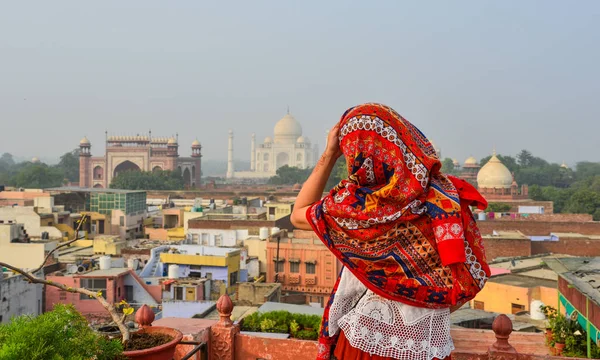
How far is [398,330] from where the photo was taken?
184 centimetres

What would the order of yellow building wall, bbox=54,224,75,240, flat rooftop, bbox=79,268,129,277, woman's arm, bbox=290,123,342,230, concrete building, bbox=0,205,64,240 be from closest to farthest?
woman's arm, bbox=290,123,342,230 → flat rooftop, bbox=79,268,129,277 → concrete building, bbox=0,205,64,240 → yellow building wall, bbox=54,224,75,240

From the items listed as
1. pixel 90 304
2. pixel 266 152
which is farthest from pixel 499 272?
pixel 266 152

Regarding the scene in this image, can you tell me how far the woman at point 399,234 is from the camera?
1735mm

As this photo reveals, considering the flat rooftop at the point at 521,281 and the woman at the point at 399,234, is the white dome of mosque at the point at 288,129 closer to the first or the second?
the flat rooftop at the point at 521,281

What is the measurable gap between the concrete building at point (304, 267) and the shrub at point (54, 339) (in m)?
12.7

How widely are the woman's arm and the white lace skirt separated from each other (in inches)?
12.7

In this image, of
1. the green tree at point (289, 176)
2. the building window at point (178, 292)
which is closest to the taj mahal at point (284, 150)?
the green tree at point (289, 176)

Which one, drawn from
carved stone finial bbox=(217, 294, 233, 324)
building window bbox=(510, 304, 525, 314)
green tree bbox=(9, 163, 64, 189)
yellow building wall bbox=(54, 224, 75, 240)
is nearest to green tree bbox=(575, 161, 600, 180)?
green tree bbox=(9, 163, 64, 189)

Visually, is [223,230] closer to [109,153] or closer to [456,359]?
[456,359]

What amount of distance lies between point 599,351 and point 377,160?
319 centimetres

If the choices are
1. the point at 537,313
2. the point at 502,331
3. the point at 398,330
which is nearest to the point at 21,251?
the point at 537,313

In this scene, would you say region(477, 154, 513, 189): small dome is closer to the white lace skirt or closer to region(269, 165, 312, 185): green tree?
region(269, 165, 312, 185): green tree

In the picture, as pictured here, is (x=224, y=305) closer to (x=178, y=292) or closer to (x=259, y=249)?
(x=178, y=292)

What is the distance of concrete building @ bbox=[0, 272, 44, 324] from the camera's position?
10438 millimetres
